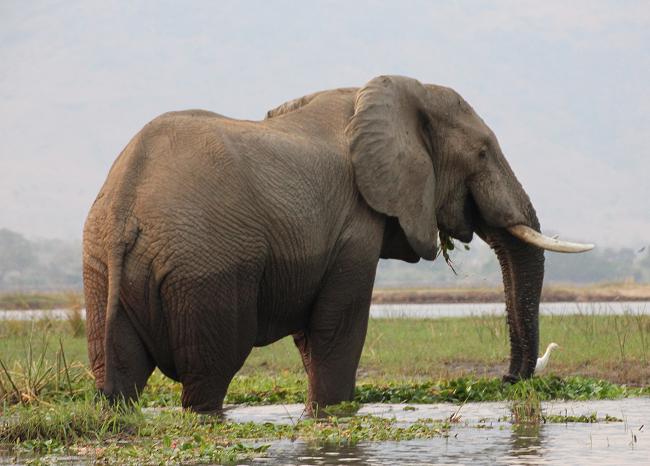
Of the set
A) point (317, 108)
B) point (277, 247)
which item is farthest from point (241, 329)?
point (317, 108)

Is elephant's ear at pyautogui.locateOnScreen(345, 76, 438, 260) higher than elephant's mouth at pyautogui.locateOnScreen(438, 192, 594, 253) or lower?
higher

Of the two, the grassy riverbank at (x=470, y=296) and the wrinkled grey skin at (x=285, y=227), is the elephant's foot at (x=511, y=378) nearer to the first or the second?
the wrinkled grey skin at (x=285, y=227)

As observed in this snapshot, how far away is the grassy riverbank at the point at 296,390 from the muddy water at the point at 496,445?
20 cm

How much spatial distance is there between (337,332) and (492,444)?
205 cm

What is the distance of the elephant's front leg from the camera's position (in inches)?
450

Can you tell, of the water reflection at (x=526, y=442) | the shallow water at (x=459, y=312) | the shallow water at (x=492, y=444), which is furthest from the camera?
the shallow water at (x=459, y=312)

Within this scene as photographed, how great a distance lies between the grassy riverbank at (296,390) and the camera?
9.80 metres

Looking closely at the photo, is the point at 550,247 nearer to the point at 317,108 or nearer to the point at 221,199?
the point at 317,108

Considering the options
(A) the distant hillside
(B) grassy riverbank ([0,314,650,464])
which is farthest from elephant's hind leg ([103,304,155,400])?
(A) the distant hillside

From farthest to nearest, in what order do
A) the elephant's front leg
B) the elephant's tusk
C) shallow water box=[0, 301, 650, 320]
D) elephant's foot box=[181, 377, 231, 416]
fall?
1. shallow water box=[0, 301, 650, 320]
2. the elephant's tusk
3. the elephant's front leg
4. elephant's foot box=[181, 377, 231, 416]

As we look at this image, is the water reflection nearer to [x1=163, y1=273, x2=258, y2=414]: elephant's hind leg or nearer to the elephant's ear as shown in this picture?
the elephant's ear

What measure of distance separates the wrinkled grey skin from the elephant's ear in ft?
0.05

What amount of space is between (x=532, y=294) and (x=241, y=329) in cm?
354

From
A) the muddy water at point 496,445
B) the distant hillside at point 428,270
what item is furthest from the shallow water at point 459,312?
the distant hillside at point 428,270
